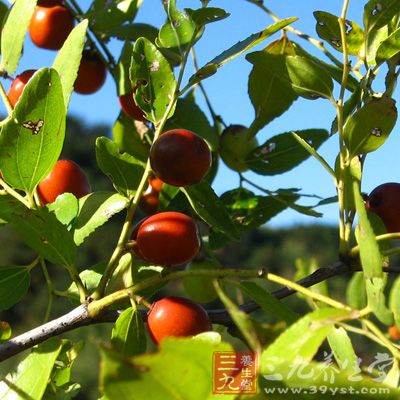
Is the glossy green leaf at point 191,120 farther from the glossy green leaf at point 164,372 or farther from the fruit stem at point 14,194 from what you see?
Answer: the glossy green leaf at point 164,372

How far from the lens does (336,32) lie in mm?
805

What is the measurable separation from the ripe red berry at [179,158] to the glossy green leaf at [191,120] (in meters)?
0.24

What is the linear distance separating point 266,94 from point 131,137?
0.19 m

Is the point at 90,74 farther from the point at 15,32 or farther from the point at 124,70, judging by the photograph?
the point at 15,32

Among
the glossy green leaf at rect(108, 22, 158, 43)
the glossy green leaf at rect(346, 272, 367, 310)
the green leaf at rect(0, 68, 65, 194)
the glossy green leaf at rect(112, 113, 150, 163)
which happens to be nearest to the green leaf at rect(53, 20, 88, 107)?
the green leaf at rect(0, 68, 65, 194)

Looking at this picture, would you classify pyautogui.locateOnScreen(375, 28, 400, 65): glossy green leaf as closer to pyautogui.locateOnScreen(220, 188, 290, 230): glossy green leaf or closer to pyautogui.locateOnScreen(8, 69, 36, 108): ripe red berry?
pyautogui.locateOnScreen(220, 188, 290, 230): glossy green leaf

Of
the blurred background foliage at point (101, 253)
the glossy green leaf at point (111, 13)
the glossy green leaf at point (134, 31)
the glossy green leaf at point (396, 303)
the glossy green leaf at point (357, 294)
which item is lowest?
the blurred background foliage at point (101, 253)

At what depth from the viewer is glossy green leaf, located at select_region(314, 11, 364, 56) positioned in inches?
31.3

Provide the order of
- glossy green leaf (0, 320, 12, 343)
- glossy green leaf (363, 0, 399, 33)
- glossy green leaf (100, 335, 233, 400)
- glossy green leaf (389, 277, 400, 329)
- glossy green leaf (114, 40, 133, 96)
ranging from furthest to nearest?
glossy green leaf (114, 40, 133, 96)
glossy green leaf (0, 320, 12, 343)
glossy green leaf (363, 0, 399, 33)
glossy green leaf (389, 277, 400, 329)
glossy green leaf (100, 335, 233, 400)

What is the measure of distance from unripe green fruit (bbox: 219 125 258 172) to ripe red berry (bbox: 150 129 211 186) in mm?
279

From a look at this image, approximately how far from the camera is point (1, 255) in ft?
48.3

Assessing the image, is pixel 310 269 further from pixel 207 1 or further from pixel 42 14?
pixel 42 14

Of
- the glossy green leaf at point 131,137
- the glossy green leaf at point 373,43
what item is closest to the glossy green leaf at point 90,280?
the glossy green leaf at point 131,137

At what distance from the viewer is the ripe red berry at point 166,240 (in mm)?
739
